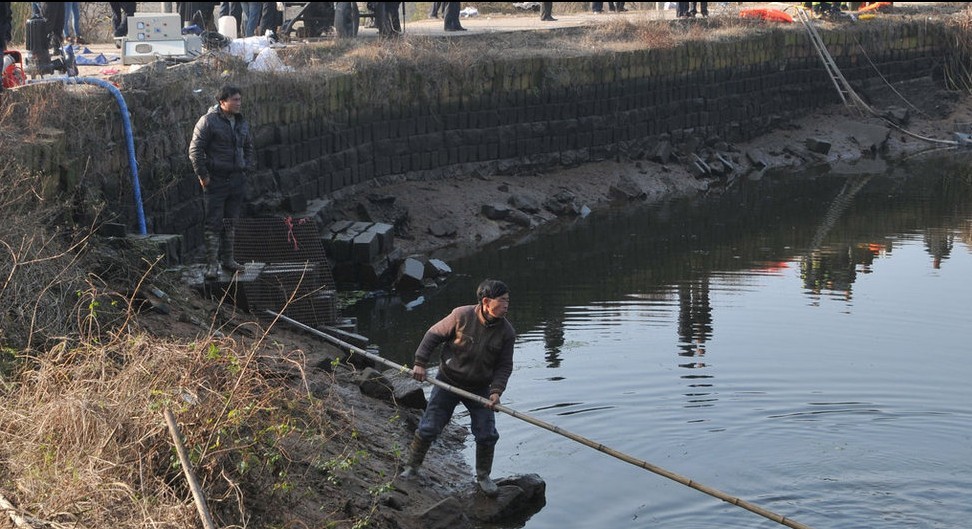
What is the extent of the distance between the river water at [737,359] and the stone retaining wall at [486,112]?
2.13 meters

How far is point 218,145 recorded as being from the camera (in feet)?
42.1

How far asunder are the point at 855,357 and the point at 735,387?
1669mm

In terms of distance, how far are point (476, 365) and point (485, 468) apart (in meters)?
0.75

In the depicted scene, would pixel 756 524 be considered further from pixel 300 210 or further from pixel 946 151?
pixel 946 151

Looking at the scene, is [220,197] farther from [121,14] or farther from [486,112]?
[121,14]

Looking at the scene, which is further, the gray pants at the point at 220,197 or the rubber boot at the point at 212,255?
the gray pants at the point at 220,197

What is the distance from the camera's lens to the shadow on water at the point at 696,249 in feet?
48.9

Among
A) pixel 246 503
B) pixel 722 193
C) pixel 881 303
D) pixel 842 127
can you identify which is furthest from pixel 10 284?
pixel 842 127

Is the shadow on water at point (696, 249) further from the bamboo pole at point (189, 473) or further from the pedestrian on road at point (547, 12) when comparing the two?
the pedestrian on road at point (547, 12)

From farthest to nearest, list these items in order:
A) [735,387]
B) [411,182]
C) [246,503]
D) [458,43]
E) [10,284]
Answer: [458,43]
[411,182]
[735,387]
[10,284]
[246,503]

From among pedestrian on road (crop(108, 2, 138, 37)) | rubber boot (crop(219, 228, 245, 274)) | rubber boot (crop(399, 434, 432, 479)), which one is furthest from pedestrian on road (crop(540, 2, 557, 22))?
rubber boot (crop(399, 434, 432, 479))

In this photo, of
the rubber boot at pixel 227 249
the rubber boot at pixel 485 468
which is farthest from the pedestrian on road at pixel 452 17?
the rubber boot at pixel 485 468

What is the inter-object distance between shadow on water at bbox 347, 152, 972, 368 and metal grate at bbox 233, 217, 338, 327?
950mm

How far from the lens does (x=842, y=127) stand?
28.3 meters
